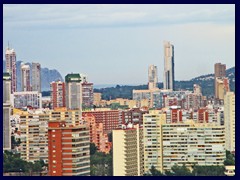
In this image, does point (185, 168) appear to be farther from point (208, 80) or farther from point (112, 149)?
point (208, 80)

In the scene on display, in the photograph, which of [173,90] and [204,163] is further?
[173,90]

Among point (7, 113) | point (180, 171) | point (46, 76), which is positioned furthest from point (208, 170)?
point (46, 76)

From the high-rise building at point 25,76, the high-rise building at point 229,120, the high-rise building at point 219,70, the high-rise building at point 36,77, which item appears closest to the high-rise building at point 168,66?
the high-rise building at point 219,70

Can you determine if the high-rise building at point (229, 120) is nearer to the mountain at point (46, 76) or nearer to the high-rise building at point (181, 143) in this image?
the high-rise building at point (181, 143)

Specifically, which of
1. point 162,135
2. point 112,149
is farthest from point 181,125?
point 112,149

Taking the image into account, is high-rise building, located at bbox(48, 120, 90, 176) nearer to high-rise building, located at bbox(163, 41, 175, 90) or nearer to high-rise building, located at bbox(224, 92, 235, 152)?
high-rise building, located at bbox(224, 92, 235, 152)

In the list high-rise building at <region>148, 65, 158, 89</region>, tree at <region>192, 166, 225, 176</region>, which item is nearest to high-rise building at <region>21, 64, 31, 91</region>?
A: high-rise building at <region>148, 65, 158, 89</region>
